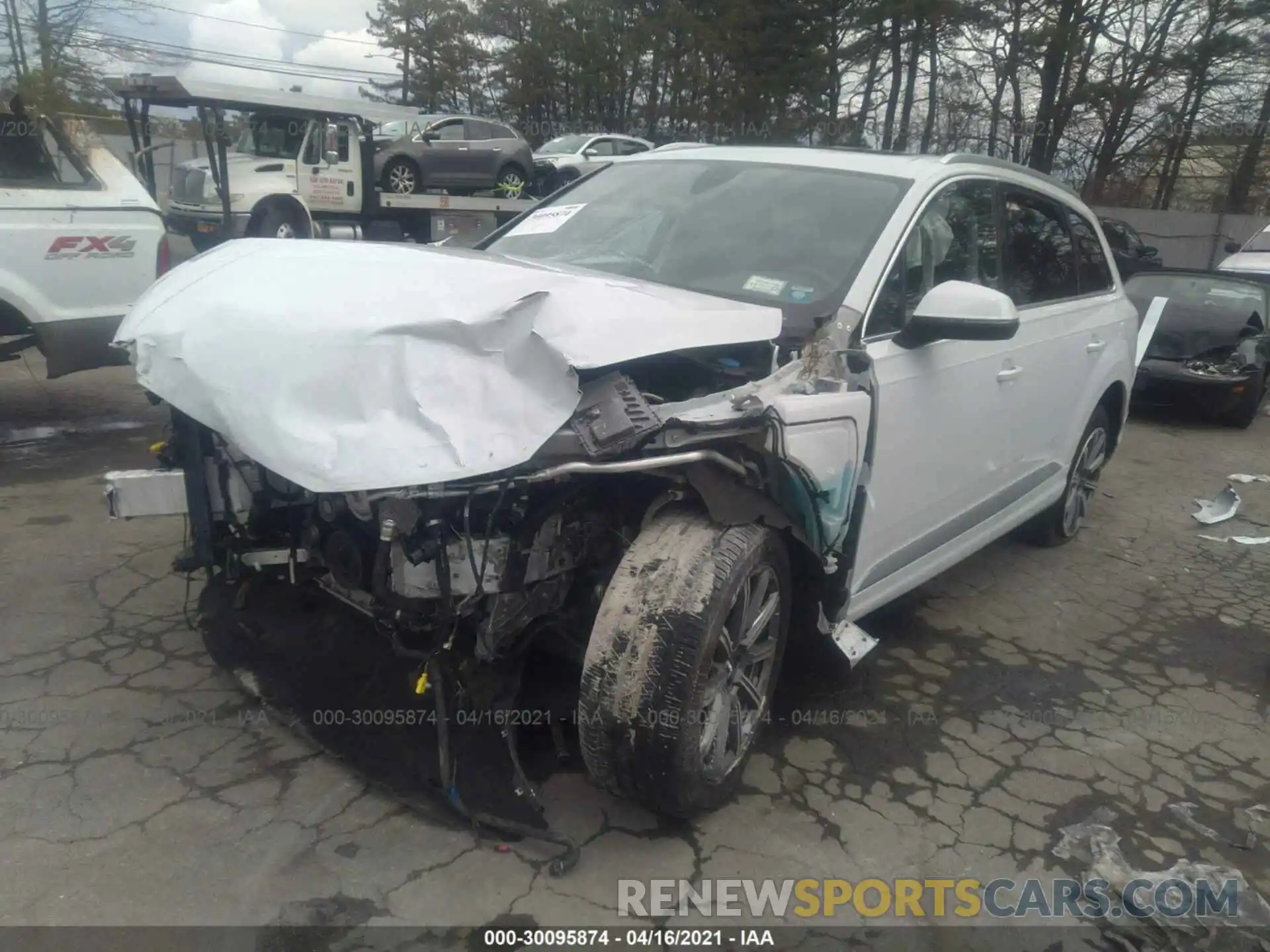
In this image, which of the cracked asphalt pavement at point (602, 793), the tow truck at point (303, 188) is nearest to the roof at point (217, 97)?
the tow truck at point (303, 188)

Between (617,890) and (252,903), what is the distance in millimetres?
894

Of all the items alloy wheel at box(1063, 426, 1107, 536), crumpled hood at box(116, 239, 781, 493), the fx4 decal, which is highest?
crumpled hood at box(116, 239, 781, 493)

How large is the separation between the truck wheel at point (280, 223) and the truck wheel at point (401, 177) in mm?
2317

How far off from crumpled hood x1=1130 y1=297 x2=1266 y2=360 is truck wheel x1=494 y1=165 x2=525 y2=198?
11.2m

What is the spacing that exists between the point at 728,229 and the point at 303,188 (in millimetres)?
12689

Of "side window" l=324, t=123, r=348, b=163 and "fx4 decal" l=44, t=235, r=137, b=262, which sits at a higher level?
"side window" l=324, t=123, r=348, b=163

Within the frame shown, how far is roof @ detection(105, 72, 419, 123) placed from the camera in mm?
11836

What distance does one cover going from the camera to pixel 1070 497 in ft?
16.9

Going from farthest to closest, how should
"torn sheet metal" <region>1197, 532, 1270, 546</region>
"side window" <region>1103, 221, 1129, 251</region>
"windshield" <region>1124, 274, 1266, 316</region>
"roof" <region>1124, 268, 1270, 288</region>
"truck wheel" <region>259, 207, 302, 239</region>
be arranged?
"side window" <region>1103, 221, 1129, 251</region>
"truck wheel" <region>259, 207, 302, 239</region>
"roof" <region>1124, 268, 1270, 288</region>
"windshield" <region>1124, 274, 1266, 316</region>
"torn sheet metal" <region>1197, 532, 1270, 546</region>

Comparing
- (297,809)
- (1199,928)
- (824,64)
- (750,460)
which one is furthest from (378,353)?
(824,64)

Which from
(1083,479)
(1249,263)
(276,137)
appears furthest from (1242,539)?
(276,137)

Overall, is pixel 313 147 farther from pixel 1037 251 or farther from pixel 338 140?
pixel 1037 251

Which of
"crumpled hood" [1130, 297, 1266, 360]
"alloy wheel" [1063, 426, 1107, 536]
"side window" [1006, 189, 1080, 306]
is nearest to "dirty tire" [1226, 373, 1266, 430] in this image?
"crumpled hood" [1130, 297, 1266, 360]

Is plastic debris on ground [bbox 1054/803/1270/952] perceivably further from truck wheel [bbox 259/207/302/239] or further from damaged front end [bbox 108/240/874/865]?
truck wheel [bbox 259/207/302/239]
